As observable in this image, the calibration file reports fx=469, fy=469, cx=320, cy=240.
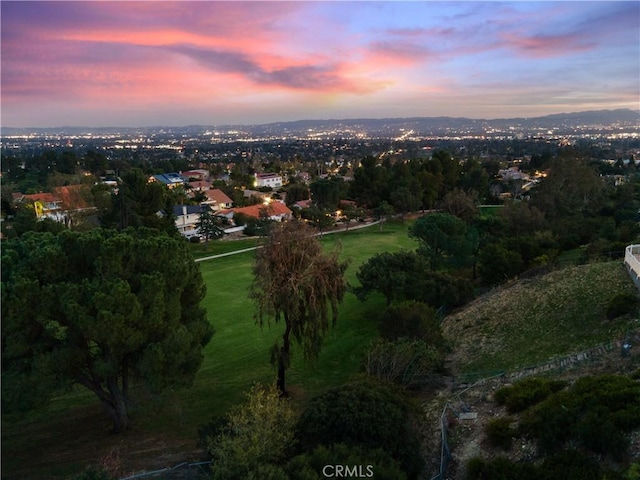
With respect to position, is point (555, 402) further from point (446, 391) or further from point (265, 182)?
point (265, 182)

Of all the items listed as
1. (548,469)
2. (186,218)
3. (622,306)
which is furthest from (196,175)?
(548,469)

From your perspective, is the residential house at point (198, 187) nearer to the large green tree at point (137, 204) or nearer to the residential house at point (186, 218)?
the residential house at point (186, 218)

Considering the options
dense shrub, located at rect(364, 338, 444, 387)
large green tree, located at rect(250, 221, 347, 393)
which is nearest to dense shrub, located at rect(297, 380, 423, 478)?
dense shrub, located at rect(364, 338, 444, 387)

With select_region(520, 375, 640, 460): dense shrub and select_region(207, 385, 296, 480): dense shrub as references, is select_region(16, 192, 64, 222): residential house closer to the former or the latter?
select_region(207, 385, 296, 480): dense shrub

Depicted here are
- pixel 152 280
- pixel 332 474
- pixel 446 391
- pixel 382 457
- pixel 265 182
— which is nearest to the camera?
pixel 332 474

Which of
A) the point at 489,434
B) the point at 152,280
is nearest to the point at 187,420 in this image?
the point at 152,280

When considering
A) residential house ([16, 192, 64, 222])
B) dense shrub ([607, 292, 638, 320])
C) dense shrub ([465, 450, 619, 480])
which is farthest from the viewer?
residential house ([16, 192, 64, 222])
